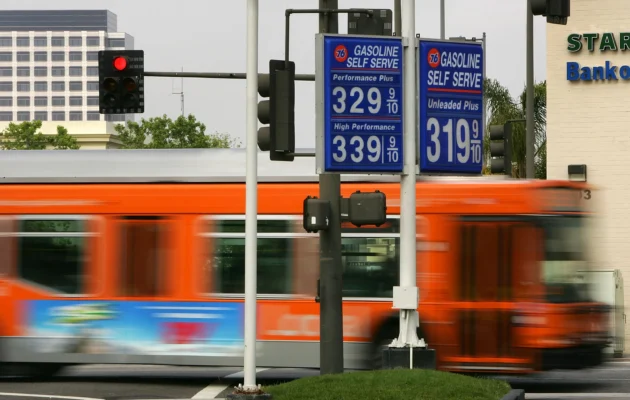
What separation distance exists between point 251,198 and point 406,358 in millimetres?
2825

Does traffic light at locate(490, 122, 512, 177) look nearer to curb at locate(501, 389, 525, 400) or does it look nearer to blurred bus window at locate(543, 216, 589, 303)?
blurred bus window at locate(543, 216, 589, 303)

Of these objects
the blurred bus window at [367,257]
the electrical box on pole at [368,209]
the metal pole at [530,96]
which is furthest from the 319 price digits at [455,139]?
the metal pole at [530,96]

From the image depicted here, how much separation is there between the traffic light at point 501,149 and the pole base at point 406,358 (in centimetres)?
623

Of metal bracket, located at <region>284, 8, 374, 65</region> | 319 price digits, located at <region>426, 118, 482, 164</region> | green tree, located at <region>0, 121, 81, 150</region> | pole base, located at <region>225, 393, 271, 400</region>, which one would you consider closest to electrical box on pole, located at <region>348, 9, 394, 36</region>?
metal bracket, located at <region>284, 8, 374, 65</region>

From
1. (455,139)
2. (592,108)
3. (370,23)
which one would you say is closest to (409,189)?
(455,139)

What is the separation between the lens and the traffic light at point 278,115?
15164mm

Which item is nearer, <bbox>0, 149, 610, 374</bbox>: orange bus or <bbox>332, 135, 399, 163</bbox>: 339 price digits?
<bbox>332, 135, 399, 163</bbox>: 339 price digits

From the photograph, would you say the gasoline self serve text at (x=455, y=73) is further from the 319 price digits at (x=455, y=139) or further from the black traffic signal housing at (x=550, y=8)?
the black traffic signal housing at (x=550, y=8)

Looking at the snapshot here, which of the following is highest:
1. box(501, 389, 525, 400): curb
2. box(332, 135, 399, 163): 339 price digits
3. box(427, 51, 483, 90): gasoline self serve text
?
box(427, 51, 483, 90): gasoline self serve text

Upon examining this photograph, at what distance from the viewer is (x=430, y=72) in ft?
51.2

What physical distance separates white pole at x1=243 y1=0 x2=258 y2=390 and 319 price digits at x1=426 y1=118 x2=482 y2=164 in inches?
98.3

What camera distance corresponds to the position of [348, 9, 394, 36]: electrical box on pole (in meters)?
15.8

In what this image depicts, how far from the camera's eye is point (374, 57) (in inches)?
603

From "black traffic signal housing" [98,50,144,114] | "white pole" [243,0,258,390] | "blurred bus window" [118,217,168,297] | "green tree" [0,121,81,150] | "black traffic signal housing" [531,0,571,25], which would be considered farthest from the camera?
"green tree" [0,121,81,150]
